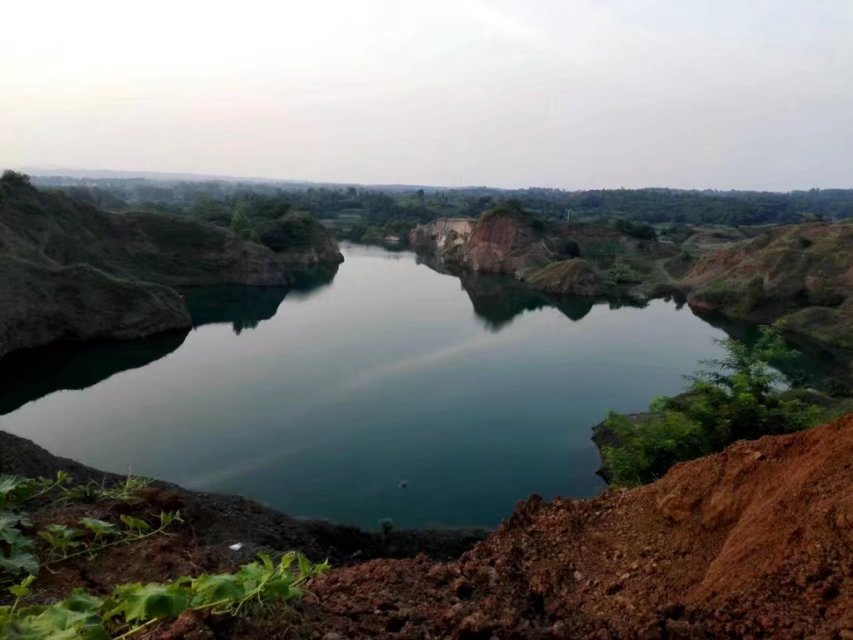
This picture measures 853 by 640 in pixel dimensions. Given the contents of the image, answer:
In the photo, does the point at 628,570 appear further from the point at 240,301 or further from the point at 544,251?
the point at 544,251

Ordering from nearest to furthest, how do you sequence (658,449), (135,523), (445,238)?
(135,523) → (658,449) → (445,238)

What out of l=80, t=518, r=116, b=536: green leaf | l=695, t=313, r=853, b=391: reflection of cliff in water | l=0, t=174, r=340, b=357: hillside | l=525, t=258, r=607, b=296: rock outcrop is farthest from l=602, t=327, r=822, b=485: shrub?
l=525, t=258, r=607, b=296: rock outcrop

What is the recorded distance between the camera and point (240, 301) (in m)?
40.8

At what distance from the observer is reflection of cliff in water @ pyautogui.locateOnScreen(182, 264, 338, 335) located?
115ft

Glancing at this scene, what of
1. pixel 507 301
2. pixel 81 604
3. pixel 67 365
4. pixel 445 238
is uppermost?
pixel 81 604

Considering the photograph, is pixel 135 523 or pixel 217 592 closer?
pixel 217 592

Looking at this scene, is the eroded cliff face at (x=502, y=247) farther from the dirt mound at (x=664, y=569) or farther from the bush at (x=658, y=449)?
the dirt mound at (x=664, y=569)

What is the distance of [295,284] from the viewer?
4869cm

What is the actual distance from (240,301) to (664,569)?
3861cm

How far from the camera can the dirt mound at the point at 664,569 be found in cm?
374

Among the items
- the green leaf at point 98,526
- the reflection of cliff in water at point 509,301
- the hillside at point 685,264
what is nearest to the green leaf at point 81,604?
the green leaf at point 98,526

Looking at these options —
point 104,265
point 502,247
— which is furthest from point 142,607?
point 502,247


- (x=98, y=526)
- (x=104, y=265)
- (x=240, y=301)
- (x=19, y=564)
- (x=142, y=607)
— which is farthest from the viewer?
(x=240, y=301)

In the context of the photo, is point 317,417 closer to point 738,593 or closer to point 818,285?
point 738,593
